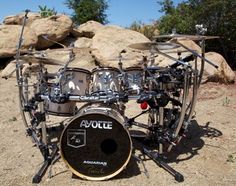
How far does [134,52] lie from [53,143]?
5637 mm

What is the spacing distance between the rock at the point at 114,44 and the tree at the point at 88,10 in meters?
5.75

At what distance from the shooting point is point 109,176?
5.14m

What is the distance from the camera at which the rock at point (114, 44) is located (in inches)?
451

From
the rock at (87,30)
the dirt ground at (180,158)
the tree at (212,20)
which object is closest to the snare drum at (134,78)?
the dirt ground at (180,158)

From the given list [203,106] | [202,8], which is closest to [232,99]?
[203,106]

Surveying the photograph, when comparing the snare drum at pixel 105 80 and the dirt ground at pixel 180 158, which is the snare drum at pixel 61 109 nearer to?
the snare drum at pixel 105 80

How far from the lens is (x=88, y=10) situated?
19.4 meters

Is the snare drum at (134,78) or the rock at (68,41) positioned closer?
the snare drum at (134,78)

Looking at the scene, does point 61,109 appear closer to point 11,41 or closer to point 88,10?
point 11,41

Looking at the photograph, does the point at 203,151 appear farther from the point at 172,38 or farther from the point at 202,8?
the point at 202,8

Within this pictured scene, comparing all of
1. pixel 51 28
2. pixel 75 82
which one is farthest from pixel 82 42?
pixel 75 82

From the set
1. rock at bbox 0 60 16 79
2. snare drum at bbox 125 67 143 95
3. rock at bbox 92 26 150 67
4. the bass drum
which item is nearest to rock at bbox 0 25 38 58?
rock at bbox 0 60 16 79

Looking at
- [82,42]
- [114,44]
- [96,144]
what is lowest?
[96,144]

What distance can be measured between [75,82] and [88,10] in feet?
46.1
